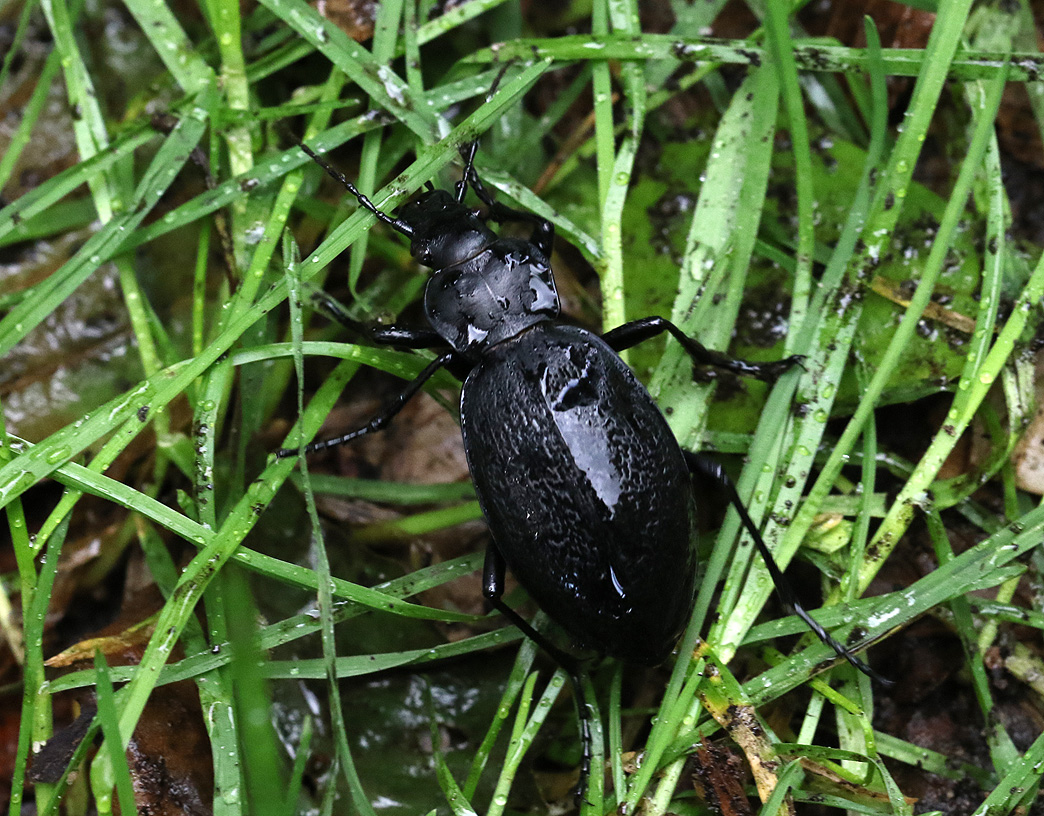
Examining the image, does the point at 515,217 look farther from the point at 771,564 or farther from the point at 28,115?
the point at 28,115

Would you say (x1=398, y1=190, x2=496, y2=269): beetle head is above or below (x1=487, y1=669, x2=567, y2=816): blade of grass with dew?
above

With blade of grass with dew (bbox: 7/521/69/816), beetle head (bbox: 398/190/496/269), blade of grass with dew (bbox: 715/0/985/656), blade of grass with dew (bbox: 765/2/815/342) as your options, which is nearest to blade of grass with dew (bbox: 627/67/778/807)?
blade of grass with dew (bbox: 765/2/815/342)

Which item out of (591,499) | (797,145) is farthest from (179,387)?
(797,145)

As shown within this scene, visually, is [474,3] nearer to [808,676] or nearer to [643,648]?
[643,648]

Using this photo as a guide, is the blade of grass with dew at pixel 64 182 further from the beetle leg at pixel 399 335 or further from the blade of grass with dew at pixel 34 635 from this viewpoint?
the blade of grass with dew at pixel 34 635

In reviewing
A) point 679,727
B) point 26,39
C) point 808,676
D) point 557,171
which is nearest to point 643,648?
point 679,727

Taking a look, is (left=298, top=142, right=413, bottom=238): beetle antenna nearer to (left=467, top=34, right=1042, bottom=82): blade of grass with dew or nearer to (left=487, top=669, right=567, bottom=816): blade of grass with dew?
(left=467, top=34, right=1042, bottom=82): blade of grass with dew

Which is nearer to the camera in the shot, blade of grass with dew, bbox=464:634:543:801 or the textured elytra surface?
the textured elytra surface
